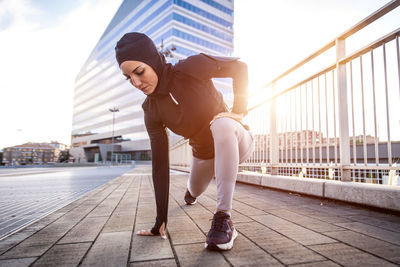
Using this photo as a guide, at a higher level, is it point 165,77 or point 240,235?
point 165,77

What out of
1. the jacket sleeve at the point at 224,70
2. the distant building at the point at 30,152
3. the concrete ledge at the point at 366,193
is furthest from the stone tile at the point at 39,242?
the distant building at the point at 30,152

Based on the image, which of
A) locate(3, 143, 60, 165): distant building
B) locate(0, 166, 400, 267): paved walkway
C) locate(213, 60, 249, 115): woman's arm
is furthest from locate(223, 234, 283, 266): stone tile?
locate(3, 143, 60, 165): distant building

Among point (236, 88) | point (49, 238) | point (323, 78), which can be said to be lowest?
point (49, 238)

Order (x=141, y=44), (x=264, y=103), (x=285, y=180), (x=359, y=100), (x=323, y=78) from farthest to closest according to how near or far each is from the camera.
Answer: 1. (x=264, y=103)
2. (x=285, y=180)
3. (x=323, y=78)
4. (x=359, y=100)
5. (x=141, y=44)

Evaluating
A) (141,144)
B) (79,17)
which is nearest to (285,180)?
(79,17)

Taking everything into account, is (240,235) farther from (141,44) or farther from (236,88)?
(141,44)

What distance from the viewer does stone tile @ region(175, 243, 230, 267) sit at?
110 centimetres

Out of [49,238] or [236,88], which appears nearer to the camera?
[49,238]

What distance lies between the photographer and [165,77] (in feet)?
5.79

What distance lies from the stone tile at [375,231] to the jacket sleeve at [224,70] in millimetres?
1096

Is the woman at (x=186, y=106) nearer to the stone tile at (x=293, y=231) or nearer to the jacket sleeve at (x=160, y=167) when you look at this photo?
the jacket sleeve at (x=160, y=167)

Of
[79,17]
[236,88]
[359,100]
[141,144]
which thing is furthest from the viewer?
[141,144]

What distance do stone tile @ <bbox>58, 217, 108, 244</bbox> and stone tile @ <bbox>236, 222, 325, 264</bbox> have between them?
1.02m

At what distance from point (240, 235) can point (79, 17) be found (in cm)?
1564
